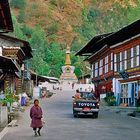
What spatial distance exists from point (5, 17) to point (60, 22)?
162 metres

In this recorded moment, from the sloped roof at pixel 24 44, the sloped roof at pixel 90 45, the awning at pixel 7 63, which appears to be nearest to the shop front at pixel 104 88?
the sloped roof at pixel 90 45

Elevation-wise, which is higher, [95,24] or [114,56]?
[95,24]

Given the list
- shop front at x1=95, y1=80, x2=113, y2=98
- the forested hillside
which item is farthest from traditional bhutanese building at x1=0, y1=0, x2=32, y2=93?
the forested hillside

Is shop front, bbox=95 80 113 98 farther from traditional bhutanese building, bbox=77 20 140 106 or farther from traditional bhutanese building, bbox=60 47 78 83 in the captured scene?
traditional bhutanese building, bbox=60 47 78 83

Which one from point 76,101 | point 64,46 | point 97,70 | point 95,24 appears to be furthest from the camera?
point 95,24

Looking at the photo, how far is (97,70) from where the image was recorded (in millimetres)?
54375

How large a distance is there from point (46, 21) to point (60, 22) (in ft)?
29.9

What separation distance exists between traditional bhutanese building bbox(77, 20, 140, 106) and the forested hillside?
76761mm

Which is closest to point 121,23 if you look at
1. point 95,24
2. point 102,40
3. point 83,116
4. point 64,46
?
point 95,24

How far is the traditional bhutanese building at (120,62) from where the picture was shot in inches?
1480

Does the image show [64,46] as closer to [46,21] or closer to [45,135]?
[46,21]

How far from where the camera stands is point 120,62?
140 ft

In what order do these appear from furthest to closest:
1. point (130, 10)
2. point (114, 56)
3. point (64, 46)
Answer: point (130, 10), point (64, 46), point (114, 56)

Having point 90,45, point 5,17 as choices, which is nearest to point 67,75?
point 90,45
